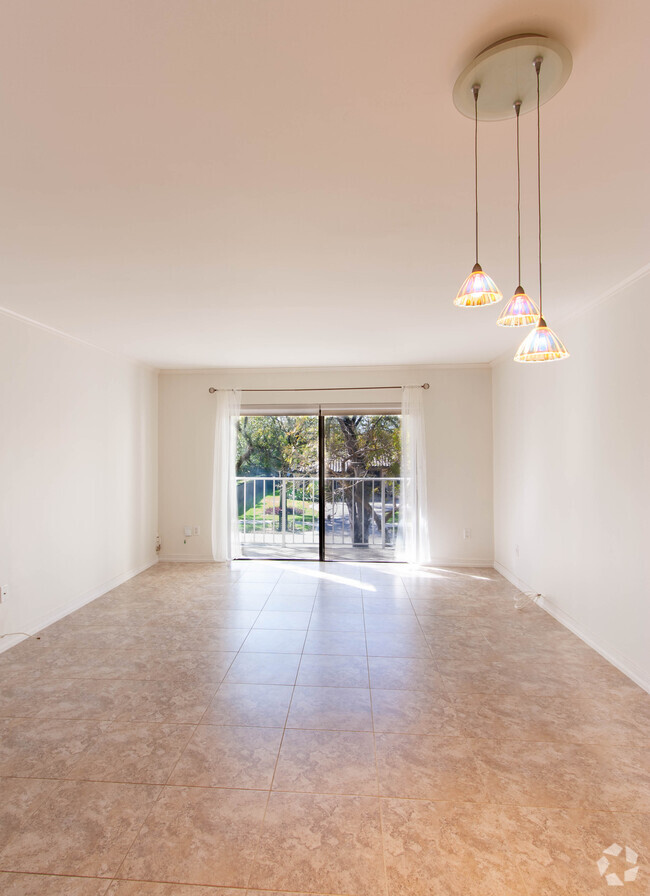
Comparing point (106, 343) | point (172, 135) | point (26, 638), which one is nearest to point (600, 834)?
point (172, 135)

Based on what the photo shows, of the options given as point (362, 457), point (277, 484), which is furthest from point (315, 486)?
point (362, 457)

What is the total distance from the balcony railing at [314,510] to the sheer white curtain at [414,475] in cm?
102

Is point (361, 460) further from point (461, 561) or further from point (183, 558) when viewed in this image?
point (183, 558)

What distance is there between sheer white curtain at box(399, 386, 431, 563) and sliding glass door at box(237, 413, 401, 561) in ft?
2.78

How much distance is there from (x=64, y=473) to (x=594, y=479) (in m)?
Result: 4.02

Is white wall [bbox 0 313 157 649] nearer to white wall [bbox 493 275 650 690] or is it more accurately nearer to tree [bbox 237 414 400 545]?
tree [bbox 237 414 400 545]

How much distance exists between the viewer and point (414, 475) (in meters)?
5.27

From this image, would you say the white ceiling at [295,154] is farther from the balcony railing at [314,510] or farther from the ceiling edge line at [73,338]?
the balcony railing at [314,510]

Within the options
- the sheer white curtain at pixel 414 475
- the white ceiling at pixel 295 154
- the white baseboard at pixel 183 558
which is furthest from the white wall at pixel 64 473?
the sheer white curtain at pixel 414 475

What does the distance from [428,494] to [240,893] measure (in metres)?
4.27

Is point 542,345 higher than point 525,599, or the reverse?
point 542,345

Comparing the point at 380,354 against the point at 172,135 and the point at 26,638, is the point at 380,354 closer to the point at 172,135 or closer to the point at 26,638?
the point at 172,135

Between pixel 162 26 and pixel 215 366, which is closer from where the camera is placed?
pixel 162 26

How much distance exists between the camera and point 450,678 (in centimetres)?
276
